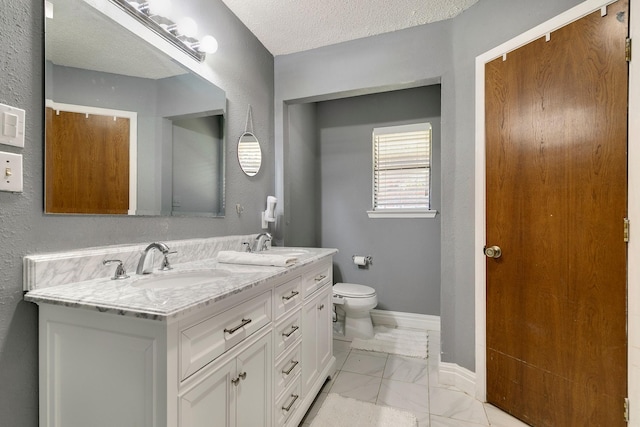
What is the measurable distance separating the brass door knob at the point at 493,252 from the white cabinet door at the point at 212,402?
59.5 inches

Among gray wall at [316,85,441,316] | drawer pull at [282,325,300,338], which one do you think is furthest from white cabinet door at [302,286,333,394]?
gray wall at [316,85,441,316]

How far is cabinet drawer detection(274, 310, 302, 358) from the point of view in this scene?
1.27 m

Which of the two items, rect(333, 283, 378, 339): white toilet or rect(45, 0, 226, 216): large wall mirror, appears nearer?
rect(45, 0, 226, 216): large wall mirror

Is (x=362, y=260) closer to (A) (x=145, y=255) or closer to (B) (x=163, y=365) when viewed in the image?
(A) (x=145, y=255)

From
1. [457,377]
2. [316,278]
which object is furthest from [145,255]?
[457,377]

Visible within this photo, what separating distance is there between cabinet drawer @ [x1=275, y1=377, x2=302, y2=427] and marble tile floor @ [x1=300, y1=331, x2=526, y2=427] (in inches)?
7.7

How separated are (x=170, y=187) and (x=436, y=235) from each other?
234cm

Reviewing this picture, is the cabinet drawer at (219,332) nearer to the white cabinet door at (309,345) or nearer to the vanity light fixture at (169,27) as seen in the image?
the white cabinet door at (309,345)

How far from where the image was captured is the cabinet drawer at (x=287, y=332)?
4.17 ft

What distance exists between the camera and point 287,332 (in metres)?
1.36

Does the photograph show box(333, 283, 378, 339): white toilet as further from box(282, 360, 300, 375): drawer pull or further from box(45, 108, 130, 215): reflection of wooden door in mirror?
box(45, 108, 130, 215): reflection of wooden door in mirror

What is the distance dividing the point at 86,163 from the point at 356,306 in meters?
2.11

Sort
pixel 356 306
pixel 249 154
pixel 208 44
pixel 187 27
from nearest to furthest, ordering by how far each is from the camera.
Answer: pixel 187 27 < pixel 208 44 < pixel 249 154 < pixel 356 306

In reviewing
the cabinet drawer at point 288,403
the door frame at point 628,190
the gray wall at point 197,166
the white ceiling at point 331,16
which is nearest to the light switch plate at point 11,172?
the gray wall at point 197,166
